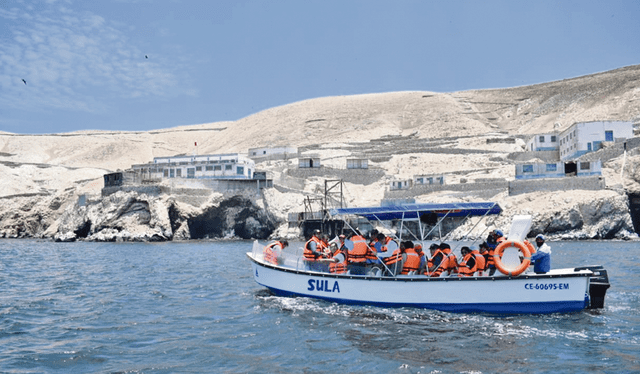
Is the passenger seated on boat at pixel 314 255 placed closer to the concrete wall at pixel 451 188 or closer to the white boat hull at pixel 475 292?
the white boat hull at pixel 475 292

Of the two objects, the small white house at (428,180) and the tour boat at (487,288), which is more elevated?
the small white house at (428,180)

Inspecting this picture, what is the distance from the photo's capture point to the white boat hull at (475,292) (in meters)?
13.5

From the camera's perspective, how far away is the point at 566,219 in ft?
148

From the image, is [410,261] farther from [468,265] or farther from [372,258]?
[468,265]

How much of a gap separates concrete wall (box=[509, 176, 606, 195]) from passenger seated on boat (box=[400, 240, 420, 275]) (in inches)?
1483

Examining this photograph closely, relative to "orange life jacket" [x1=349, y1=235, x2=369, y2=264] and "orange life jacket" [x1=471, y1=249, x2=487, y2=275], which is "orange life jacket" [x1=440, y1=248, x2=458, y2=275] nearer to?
"orange life jacket" [x1=471, y1=249, x2=487, y2=275]

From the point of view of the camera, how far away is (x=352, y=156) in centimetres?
8081

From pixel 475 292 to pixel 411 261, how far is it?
1.89 metres

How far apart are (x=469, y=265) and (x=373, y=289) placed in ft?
8.91

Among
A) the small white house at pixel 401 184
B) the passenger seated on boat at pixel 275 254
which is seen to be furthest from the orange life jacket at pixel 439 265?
the small white house at pixel 401 184

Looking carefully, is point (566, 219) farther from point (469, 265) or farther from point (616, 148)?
point (469, 265)

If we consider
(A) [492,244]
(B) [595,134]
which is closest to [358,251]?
(A) [492,244]

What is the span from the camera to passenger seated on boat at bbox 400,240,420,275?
14.8m

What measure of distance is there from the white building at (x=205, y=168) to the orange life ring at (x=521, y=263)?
4980cm
